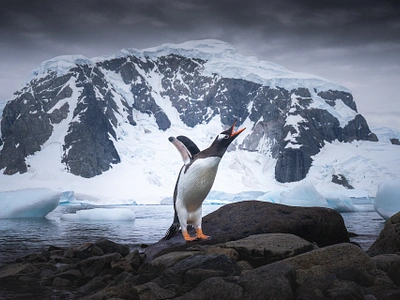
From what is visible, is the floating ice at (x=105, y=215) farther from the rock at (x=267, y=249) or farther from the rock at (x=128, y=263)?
the rock at (x=267, y=249)

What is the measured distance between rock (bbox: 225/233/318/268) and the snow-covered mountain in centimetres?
9002

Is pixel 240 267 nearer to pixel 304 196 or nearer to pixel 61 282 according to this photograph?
pixel 61 282

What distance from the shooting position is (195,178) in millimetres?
7312

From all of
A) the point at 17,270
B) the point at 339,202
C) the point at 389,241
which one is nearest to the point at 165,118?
the point at 339,202

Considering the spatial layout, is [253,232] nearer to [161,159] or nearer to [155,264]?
[155,264]

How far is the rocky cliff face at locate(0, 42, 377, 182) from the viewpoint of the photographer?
4773 inches

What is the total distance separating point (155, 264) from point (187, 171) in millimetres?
1675

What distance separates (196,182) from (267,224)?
6.26 feet

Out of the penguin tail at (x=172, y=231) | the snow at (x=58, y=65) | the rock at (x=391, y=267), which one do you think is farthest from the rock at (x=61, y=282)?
the snow at (x=58, y=65)

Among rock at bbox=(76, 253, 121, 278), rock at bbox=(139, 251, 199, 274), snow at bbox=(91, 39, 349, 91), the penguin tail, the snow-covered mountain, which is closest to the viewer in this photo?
rock at bbox=(139, 251, 199, 274)

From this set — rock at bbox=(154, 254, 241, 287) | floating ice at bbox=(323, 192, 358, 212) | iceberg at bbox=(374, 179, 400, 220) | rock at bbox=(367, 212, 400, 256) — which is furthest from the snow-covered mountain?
rock at bbox=(154, 254, 241, 287)

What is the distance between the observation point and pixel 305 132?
437ft

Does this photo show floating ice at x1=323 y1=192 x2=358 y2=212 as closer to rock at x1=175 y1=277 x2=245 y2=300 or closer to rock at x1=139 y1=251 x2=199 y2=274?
rock at x1=139 y1=251 x2=199 y2=274

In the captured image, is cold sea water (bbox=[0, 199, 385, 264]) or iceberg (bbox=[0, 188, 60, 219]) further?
iceberg (bbox=[0, 188, 60, 219])
